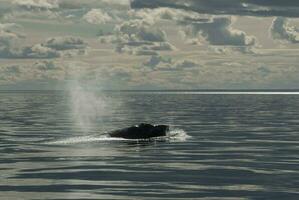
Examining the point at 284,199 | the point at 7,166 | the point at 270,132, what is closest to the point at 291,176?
the point at 284,199

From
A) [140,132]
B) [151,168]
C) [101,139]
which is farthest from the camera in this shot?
[140,132]

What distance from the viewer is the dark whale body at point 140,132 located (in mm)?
54625

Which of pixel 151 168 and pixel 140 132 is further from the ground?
pixel 151 168

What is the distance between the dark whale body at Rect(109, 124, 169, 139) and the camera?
5462cm

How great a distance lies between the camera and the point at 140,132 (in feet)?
181

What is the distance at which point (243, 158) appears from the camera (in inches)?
1532

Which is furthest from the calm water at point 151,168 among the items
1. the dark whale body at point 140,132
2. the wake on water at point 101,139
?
the dark whale body at point 140,132

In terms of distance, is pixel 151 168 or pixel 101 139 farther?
pixel 101 139

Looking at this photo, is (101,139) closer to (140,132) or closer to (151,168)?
(140,132)

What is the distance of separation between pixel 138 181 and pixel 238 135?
30.5 meters

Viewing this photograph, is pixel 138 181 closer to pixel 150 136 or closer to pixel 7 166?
pixel 7 166

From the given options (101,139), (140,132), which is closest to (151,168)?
(101,139)

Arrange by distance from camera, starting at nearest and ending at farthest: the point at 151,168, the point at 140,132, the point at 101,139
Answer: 1. the point at 151,168
2. the point at 101,139
3. the point at 140,132

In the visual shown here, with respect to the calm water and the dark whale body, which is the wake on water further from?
the dark whale body
